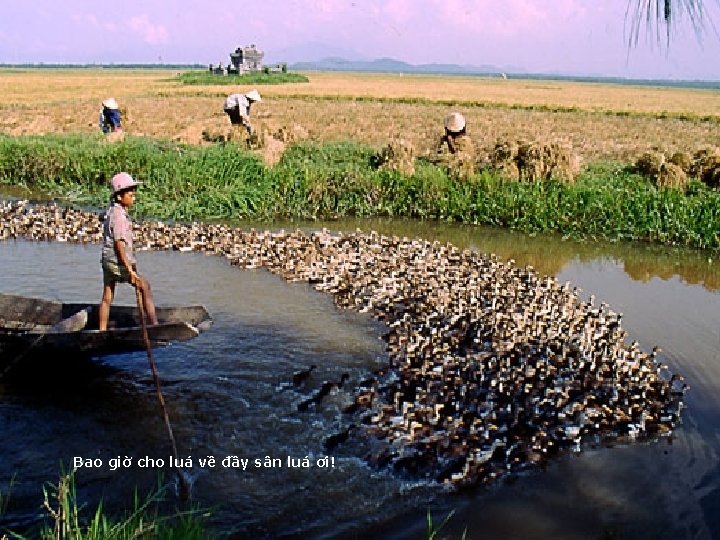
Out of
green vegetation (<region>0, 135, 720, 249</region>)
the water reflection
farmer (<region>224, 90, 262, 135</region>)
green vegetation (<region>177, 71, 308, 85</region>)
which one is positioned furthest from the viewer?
green vegetation (<region>177, 71, 308, 85</region>)

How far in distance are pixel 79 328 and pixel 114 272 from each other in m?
0.90

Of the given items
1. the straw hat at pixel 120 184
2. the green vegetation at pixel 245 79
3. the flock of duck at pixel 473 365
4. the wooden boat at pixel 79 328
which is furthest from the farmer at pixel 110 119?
the green vegetation at pixel 245 79

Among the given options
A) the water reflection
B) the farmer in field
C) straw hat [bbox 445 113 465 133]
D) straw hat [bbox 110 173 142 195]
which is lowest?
the water reflection

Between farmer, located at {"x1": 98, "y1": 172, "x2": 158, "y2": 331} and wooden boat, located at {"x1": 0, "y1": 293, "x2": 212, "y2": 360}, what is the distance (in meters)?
0.33

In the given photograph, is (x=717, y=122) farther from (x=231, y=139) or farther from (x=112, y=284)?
(x=112, y=284)

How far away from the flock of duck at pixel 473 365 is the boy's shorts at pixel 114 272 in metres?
2.04

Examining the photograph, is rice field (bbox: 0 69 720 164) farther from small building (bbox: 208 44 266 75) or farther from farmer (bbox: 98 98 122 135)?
small building (bbox: 208 44 266 75)

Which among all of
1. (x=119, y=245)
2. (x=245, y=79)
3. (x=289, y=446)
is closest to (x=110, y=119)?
(x=119, y=245)

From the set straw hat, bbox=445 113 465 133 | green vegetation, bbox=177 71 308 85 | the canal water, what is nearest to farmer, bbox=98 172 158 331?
the canal water

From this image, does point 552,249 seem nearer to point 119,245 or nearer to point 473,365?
point 473,365

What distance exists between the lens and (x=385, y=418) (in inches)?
260

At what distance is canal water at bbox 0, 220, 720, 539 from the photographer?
5309mm

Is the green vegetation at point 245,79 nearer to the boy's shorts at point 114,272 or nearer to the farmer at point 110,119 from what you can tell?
the farmer at point 110,119

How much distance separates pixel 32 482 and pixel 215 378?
229 centimetres
